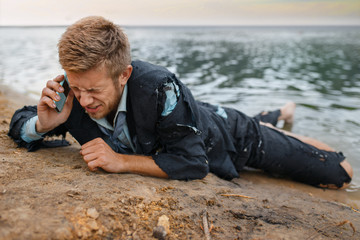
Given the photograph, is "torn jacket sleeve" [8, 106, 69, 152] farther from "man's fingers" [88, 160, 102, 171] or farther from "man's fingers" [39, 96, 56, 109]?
"man's fingers" [88, 160, 102, 171]

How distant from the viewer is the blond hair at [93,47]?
2.24m

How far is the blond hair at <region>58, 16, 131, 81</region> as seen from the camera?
2.24 meters

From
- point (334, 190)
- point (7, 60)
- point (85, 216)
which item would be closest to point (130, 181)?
point (85, 216)

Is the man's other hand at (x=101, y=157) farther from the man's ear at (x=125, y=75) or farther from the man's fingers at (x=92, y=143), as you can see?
the man's ear at (x=125, y=75)

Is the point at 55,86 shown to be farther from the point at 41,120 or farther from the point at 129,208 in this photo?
the point at 129,208

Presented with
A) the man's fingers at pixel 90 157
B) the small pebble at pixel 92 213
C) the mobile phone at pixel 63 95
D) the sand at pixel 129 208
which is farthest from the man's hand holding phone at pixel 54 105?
the small pebble at pixel 92 213

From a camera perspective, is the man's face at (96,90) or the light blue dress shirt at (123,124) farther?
the light blue dress shirt at (123,124)

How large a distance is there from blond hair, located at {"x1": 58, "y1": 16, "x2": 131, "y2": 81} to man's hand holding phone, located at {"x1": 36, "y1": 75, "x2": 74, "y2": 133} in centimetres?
31

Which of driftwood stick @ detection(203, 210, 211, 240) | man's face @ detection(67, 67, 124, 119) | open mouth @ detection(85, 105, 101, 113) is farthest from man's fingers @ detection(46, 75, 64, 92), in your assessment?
driftwood stick @ detection(203, 210, 211, 240)

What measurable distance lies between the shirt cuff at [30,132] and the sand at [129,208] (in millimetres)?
135

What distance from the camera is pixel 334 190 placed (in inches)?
153

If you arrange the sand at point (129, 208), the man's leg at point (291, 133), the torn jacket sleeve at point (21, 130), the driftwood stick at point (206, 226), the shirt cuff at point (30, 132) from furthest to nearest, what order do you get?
1. the man's leg at point (291, 133)
2. the torn jacket sleeve at point (21, 130)
3. the shirt cuff at point (30, 132)
4. the driftwood stick at point (206, 226)
5. the sand at point (129, 208)

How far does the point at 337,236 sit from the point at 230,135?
5.16ft

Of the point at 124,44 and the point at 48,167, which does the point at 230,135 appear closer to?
the point at 124,44
